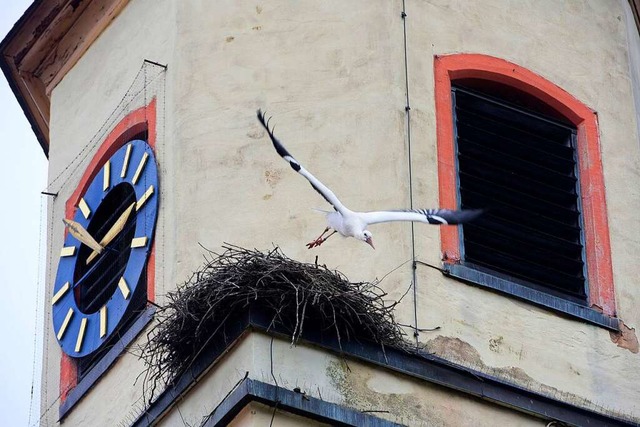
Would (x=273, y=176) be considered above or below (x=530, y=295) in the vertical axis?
above

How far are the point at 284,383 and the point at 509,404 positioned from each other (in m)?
1.45

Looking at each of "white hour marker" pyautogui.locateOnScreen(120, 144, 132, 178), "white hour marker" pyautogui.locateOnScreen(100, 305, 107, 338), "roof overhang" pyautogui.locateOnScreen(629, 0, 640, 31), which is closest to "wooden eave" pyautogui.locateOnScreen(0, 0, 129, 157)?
"white hour marker" pyautogui.locateOnScreen(120, 144, 132, 178)

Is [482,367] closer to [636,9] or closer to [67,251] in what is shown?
[67,251]

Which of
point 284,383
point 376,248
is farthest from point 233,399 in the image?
point 376,248

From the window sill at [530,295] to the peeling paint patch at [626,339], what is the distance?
43 mm

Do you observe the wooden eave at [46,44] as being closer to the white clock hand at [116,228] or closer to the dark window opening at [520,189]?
the white clock hand at [116,228]

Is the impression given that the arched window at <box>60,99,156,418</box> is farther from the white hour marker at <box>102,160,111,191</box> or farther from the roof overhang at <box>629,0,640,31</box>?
the roof overhang at <box>629,0,640,31</box>

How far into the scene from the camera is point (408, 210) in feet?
49.1

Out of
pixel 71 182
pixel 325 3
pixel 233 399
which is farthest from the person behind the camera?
pixel 71 182

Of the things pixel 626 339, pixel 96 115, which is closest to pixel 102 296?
pixel 96 115

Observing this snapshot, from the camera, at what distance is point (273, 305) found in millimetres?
14023

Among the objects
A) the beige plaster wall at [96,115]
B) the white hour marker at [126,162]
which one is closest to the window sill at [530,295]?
the beige plaster wall at [96,115]

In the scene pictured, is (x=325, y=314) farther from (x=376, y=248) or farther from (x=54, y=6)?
(x=54, y=6)

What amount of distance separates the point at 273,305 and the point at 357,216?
0.83 m
